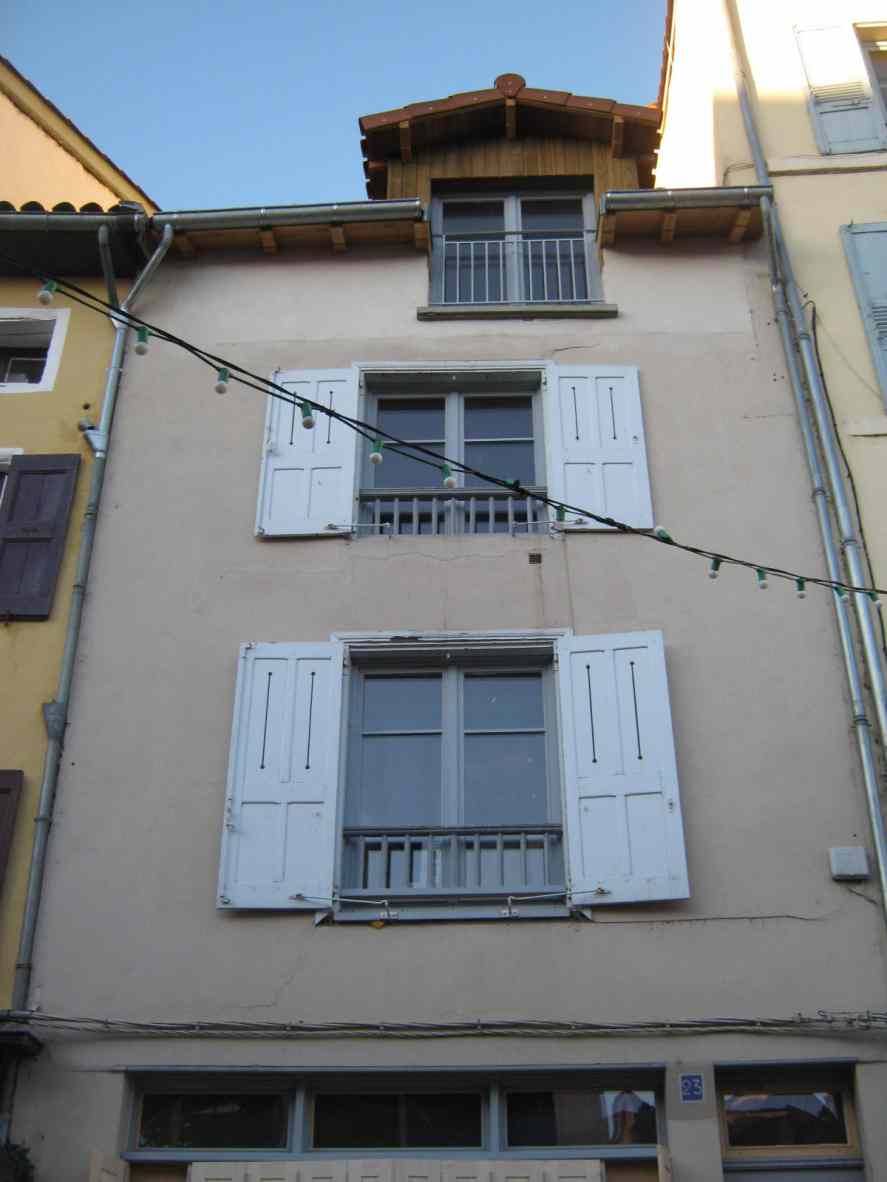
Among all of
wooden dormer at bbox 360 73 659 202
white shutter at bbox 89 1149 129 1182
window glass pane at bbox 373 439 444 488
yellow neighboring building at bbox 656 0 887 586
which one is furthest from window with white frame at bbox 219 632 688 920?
wooden dormer at bbox 360 73 659 202

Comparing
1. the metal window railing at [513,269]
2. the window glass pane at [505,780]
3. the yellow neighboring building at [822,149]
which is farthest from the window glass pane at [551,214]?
the window glass pane at [505,780]

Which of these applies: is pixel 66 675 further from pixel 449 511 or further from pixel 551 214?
pixel 551 214

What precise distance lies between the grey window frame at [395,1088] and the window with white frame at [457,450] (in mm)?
3438

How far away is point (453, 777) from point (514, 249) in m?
4.87

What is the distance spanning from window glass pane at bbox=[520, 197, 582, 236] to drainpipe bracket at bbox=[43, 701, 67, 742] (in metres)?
5.64

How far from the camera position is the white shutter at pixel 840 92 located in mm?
10289

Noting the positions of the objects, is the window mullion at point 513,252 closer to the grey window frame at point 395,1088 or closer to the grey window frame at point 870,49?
the grey window frame at point 870,49

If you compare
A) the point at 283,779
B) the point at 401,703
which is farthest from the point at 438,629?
the point at 283,779

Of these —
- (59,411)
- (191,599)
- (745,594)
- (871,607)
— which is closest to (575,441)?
(745,594)

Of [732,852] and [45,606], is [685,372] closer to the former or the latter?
[732,852]

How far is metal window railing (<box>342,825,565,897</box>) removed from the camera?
23.2ft

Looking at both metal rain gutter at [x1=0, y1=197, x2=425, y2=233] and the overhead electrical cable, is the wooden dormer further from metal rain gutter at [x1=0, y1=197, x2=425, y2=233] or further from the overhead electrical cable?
the overhead electrical cable

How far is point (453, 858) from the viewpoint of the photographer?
23.4 ft

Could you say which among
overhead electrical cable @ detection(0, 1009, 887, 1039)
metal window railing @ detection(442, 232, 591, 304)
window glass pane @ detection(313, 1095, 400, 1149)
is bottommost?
window glass pane @ detection(313, 1095, 400, 1149)
